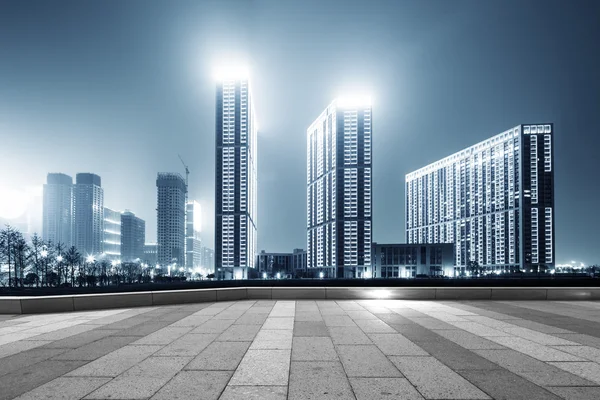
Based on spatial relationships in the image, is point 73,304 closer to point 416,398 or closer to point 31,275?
point 416,398

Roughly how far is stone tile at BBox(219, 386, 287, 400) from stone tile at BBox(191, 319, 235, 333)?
5475mm

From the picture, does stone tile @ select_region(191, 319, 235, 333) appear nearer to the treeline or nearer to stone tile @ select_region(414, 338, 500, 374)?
stone tile @ select_region(414, 338, 500, 374)

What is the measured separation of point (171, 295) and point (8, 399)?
13119 mm

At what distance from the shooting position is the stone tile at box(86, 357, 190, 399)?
252 inches

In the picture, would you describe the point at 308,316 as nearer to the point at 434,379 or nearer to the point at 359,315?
the point at 359,315

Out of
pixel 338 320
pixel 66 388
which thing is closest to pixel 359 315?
pixel 338 320

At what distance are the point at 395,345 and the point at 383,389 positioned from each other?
11.4ft

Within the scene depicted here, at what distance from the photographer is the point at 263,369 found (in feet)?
25.5

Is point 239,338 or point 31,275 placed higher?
point 239,338

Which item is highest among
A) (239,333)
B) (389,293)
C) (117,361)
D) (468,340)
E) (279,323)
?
(117,361)

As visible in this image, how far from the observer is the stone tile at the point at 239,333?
10680 mm

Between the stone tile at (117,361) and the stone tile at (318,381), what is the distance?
3489 mm

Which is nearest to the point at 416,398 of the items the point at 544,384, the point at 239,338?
the point at 544,384

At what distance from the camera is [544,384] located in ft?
22.6
